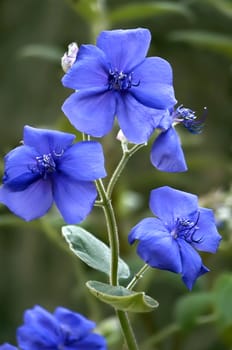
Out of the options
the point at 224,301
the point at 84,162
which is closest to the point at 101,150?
the point at 84,162

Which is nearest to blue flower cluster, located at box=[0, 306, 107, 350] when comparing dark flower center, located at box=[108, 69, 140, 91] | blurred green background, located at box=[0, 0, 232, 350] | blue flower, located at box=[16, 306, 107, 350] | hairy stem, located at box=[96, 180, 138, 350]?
blue flower, located at box=[16, 306, 107, 350]

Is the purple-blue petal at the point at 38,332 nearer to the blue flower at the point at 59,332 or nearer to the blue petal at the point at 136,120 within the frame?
the blue flower at the point at 59,332

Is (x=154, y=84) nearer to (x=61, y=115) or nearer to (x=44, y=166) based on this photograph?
(x=44, y=166)

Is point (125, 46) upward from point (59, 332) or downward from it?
upward

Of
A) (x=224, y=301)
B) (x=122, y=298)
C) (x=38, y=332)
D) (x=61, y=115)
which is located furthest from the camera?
(x=61, y=115)

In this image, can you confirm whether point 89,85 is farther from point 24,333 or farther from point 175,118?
point 24,333

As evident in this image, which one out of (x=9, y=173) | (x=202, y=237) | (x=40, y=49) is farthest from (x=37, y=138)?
(x=40, y=49)
